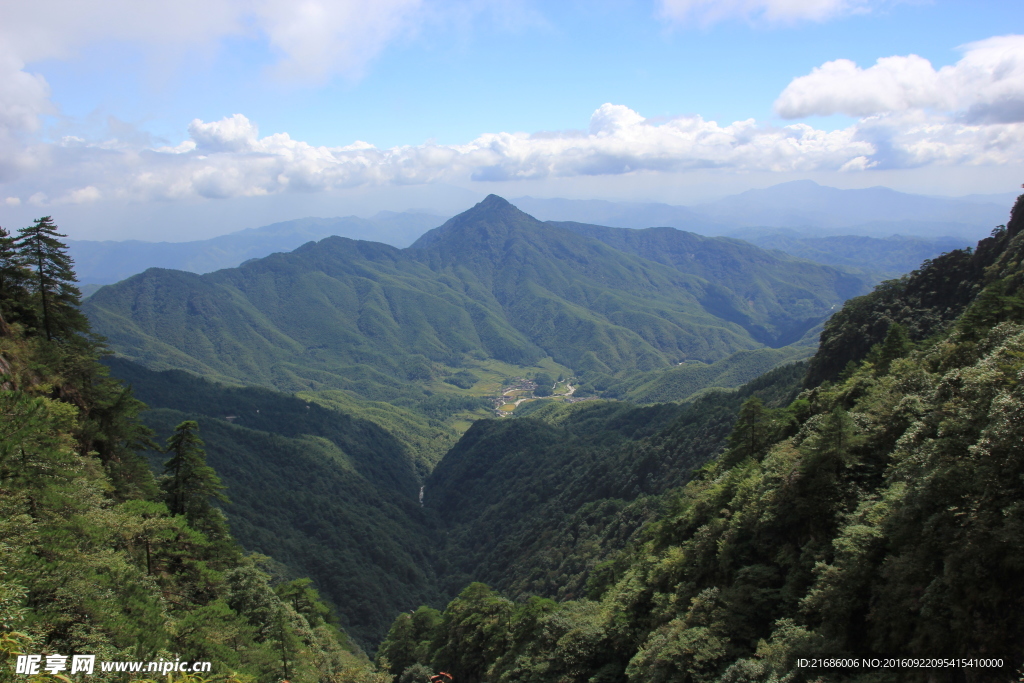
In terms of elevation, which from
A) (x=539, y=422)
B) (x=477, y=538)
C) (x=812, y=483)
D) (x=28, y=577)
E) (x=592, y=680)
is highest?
(x=28, y=577)

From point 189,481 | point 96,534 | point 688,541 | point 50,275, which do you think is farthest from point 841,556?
point 50,275

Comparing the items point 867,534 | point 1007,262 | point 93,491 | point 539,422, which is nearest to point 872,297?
point 1007,262

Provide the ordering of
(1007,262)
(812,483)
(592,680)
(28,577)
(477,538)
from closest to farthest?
1. (28,577)
2. (812,483)
3. (592,680)
4. (1007,262)
5. (477,538)

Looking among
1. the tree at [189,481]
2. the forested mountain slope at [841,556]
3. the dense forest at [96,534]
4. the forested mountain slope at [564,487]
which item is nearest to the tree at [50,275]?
the dense forest at [96,534]

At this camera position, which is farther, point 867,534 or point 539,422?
point 539,422

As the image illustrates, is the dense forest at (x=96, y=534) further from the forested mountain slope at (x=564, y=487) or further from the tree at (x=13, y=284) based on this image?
the forested mountain slope at (x=564, y=487)

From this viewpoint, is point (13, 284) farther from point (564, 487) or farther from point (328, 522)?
point (564, 487)

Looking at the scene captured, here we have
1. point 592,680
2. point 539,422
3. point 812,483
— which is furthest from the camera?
point 539,422

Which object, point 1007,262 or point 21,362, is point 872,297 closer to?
point 1007,262

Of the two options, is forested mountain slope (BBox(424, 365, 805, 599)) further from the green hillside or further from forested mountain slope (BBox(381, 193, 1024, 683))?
forested mountain slope (BBox(381, 193, 1024, 683))
